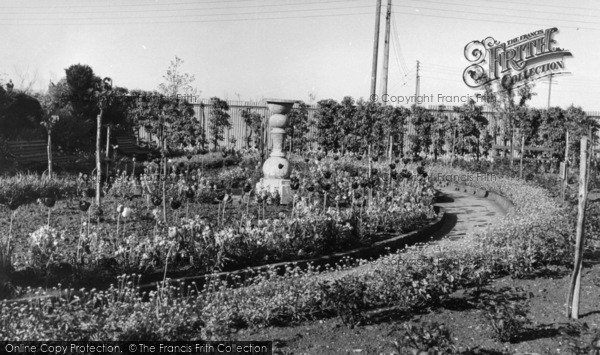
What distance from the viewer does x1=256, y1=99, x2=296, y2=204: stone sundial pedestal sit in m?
10.4

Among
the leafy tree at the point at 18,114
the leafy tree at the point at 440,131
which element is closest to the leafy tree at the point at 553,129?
the leafy tree at the point at 440,131

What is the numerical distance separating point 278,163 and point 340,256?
11.9 ft

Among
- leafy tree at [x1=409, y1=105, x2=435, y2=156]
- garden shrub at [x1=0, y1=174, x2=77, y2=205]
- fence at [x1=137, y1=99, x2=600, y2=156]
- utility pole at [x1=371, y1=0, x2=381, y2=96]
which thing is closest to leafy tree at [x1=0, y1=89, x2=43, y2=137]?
garden shrub at [x1=0, y1=174, x2=77, y2=205]

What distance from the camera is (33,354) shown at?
3.68 meters

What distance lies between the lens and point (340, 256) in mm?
7488

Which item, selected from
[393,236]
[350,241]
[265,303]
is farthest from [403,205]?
[265,303]

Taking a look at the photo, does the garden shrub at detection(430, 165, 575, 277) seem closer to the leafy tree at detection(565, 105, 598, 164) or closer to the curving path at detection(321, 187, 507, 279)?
the curving path at detection(321, 187, 507, 279)

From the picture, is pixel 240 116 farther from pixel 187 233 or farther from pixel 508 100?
pixel 187 233

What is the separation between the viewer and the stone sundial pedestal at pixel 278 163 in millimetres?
10432

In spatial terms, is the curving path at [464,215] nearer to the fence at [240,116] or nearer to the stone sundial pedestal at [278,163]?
the stone sundial pedestal at [278,163]

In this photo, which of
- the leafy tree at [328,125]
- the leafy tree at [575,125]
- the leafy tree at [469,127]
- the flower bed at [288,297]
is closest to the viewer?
the flower bed at [288,297]

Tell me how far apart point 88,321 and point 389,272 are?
287cm

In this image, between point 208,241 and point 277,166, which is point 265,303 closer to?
point 208,241

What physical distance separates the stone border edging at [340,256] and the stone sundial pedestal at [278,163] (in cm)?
248
